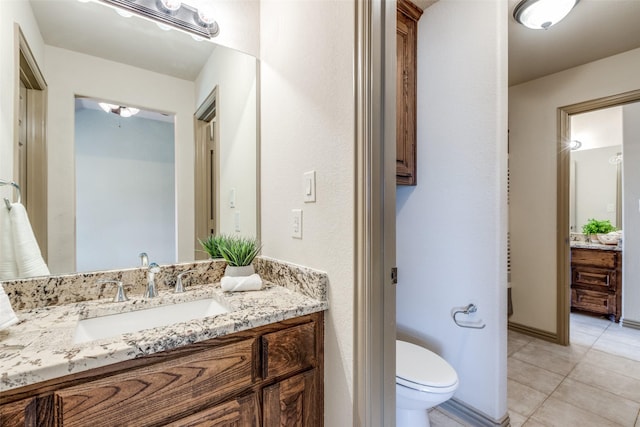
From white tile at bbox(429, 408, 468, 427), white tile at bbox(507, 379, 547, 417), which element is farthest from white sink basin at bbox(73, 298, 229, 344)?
white tile at bbox(507, 379, 547, 417)

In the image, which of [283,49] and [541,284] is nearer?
[283,49]

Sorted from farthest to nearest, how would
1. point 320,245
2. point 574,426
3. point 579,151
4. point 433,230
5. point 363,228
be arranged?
point 579,151, point 433,230, point 574,426, point 320,245, point 363,228

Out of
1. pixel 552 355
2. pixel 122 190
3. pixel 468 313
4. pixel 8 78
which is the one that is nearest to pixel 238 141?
pixel 122 190

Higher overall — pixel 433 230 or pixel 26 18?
pixel 26 18

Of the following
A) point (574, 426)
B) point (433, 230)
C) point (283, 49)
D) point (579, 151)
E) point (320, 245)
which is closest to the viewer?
point (320, 245)

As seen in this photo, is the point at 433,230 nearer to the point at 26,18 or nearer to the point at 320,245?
the point at 320,245

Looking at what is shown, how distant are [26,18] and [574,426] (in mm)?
3075

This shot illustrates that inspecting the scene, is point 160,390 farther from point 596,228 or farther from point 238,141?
point 596,228

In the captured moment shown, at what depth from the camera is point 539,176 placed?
2.71m

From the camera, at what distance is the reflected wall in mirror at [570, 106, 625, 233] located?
353cm

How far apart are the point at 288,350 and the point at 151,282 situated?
60cm

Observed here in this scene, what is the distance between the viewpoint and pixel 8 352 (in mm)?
672

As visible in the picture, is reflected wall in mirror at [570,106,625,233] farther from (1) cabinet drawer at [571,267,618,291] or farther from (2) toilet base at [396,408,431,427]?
(2) toilet base at [396,408,431,427]

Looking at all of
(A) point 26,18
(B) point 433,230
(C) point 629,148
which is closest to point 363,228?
(B) point 433,230
